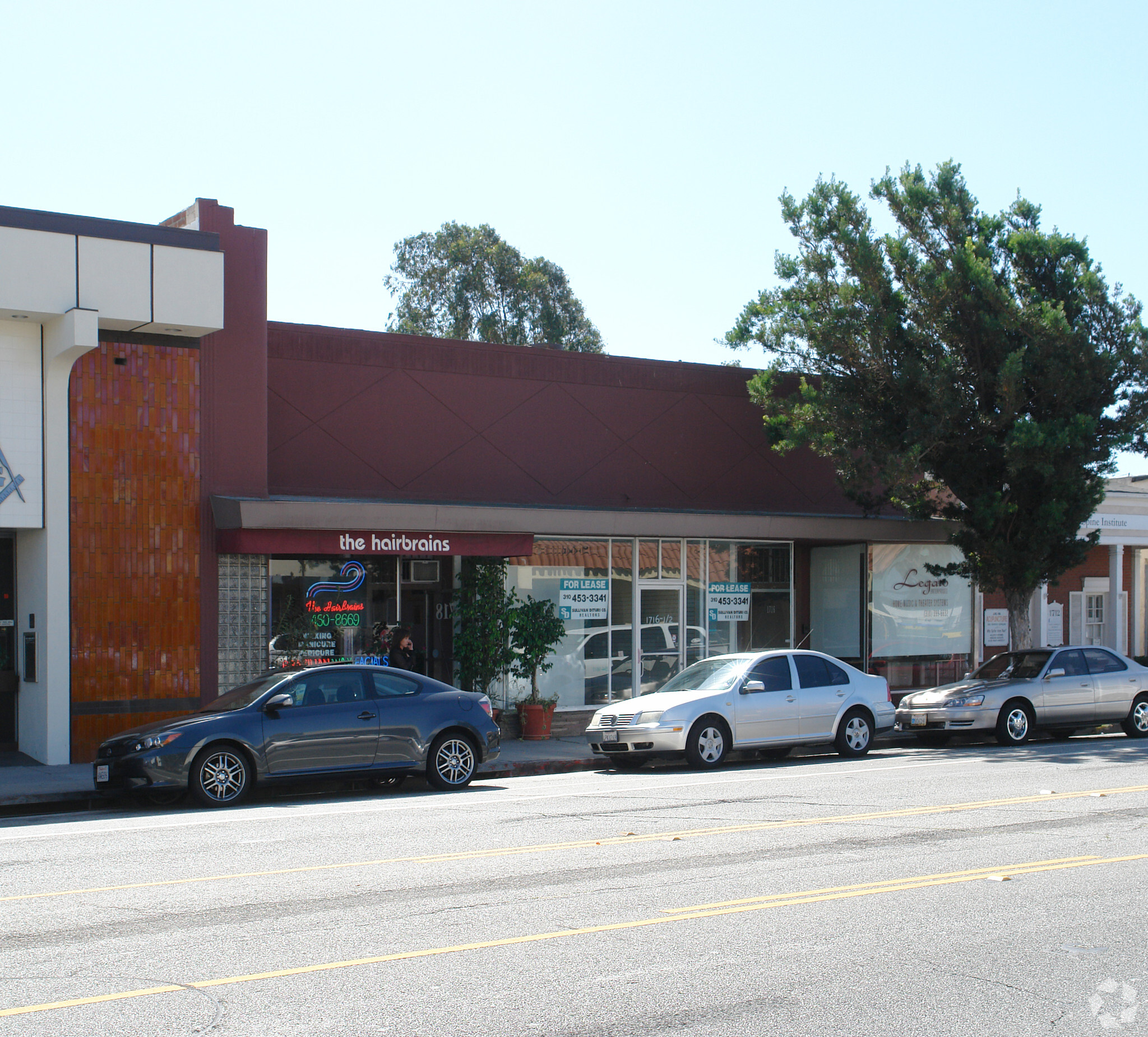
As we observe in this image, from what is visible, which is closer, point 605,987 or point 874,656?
point 605,987

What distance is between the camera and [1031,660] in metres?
18.3

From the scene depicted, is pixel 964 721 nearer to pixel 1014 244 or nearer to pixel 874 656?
pixel 874 656

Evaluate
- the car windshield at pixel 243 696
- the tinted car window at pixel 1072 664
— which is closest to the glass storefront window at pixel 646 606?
the tinted car window at pixel 1072 664

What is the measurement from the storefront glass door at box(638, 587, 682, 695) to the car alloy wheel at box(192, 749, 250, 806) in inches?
348

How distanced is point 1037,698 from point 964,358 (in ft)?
17.8

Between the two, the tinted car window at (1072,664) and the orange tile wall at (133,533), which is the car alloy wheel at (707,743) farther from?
the orange tile wall at (133,533)

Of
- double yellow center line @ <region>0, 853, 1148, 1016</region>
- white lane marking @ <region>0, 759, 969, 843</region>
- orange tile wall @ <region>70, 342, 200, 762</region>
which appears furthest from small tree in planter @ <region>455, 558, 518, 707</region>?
double yellow center line @ <region>0, 853, 1148, 1016</region>

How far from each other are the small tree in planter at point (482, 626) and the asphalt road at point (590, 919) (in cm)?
626

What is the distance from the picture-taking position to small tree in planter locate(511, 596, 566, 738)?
1795cm

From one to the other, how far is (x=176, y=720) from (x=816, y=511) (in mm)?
12809

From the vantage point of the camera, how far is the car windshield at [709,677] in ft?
50.3

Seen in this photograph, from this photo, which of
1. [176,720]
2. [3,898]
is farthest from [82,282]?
[3,898]

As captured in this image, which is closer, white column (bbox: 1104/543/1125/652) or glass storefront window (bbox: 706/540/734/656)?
glass storefront window (bbox: 706/540/734/656)

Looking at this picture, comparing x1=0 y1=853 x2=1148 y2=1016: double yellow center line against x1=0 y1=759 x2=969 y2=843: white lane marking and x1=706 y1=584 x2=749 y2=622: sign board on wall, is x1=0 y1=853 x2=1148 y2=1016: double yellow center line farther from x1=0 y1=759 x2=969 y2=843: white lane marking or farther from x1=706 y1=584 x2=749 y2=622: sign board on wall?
x1=706 y1=584 x2=749 y2=622: sign board on wall
